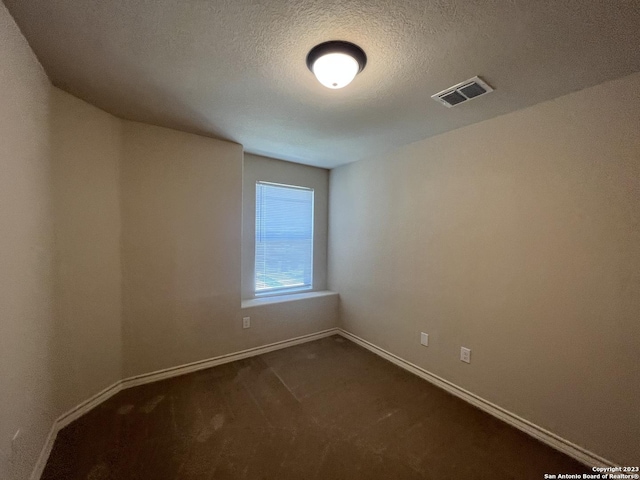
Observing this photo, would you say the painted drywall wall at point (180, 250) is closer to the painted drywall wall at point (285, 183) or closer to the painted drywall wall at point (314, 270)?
the painted drywall wall at point (314, 270)

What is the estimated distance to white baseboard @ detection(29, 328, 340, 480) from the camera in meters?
1.58

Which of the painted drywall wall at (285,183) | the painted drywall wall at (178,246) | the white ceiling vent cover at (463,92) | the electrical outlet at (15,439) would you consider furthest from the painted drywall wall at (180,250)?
the white ceiling vent cover at (463,92)

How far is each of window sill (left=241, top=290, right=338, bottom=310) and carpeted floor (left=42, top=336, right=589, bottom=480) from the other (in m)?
0.78

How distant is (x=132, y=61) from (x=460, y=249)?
2.70m

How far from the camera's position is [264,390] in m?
2.30

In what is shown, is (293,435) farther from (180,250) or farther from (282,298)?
(180,250)

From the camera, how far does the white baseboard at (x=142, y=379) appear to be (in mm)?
1576

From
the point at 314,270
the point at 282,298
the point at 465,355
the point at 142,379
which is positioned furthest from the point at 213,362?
the point at 465,355

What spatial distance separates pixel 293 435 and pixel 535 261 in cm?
213

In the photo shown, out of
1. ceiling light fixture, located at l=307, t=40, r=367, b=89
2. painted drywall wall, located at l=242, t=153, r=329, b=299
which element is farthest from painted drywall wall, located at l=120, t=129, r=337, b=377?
ceiling light fixture, located at l=307, t=40, r=367, b=89

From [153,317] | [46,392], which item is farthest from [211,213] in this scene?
[46,392]

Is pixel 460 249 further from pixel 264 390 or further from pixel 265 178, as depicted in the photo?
pixel 265 178

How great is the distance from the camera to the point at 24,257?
1.32 m

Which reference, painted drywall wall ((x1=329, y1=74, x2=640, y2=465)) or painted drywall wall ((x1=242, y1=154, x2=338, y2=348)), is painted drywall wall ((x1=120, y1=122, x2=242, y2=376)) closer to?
painted drywall wall ((x1=242, y1=154, x2=338, y2=348))
